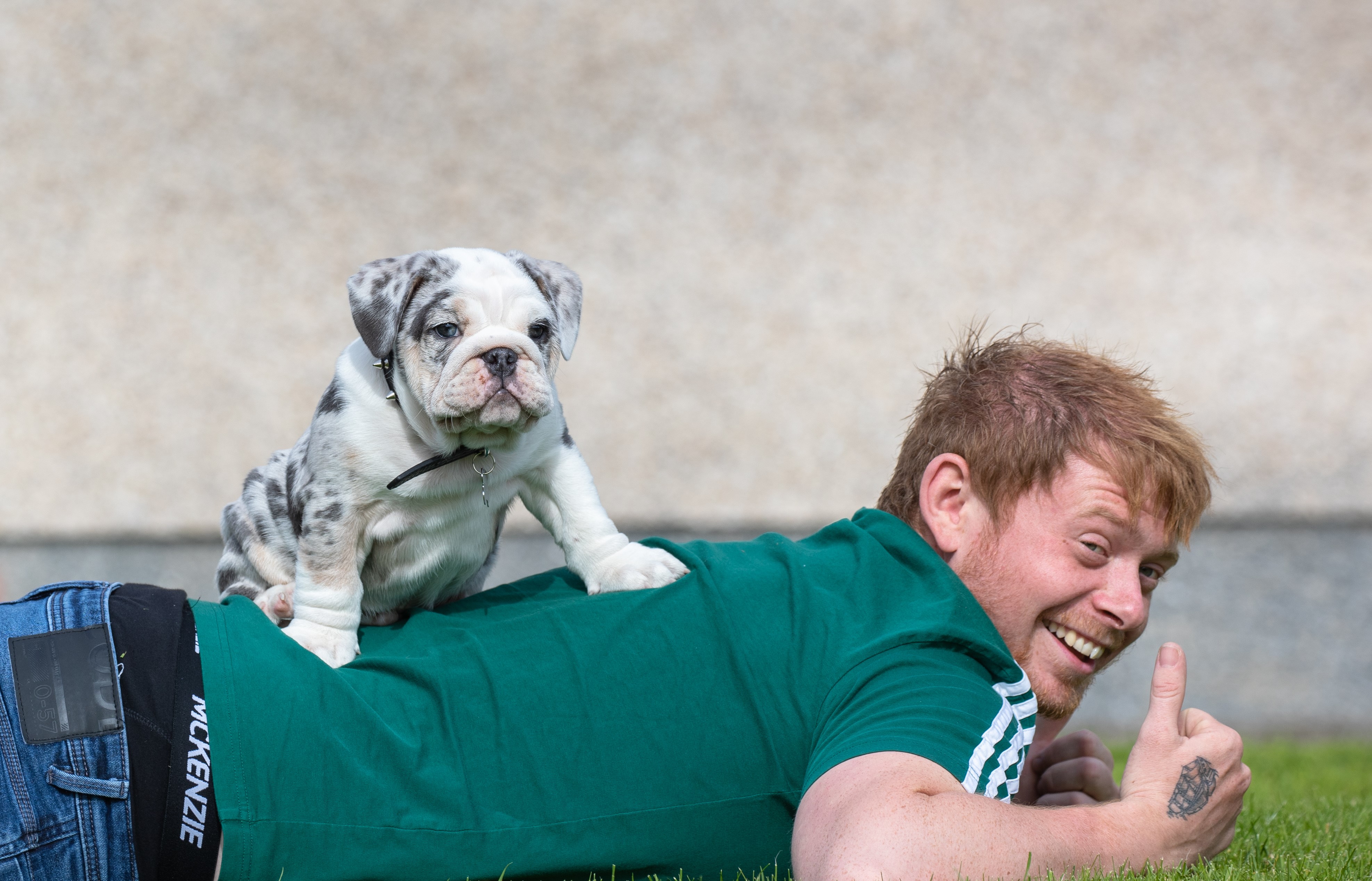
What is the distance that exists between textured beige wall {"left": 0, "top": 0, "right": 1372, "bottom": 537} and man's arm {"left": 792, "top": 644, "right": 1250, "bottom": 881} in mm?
5789

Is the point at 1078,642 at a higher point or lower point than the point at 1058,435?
lower

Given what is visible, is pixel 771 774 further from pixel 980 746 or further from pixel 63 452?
pixel 63 452

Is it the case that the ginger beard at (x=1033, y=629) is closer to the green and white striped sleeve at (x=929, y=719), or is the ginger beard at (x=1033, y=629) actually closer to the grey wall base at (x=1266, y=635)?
the green and white striped sleeve at (x=929, y=719)

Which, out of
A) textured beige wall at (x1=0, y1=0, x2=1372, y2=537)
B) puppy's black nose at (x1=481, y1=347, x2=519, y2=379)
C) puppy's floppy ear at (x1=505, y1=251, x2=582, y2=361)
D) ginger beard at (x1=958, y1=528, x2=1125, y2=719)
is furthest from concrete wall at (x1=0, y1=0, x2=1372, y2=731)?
ginger beard at (x1=958, y1=528, x2=1125, y2=719)

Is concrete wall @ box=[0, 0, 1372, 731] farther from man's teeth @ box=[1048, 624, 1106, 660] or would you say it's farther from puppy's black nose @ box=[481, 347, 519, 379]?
man's teeth @ box=[1048, 624, 1106, 660]

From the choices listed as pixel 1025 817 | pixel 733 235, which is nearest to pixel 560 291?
pixel 1025 817

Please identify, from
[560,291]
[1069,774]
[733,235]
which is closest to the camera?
[1069,774]

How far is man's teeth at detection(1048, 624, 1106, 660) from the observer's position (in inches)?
112

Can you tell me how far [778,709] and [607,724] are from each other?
374 mm

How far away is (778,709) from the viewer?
2.52 m

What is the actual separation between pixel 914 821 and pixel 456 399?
160 centimetres

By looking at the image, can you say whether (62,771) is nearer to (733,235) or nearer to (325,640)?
(325,640)

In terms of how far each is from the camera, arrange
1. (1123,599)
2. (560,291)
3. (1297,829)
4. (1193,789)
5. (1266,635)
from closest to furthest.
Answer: (1193,789)
(1123,599)
(560,291)
(1297,829)
(1266,635)

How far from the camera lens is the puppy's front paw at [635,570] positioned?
3129mm
